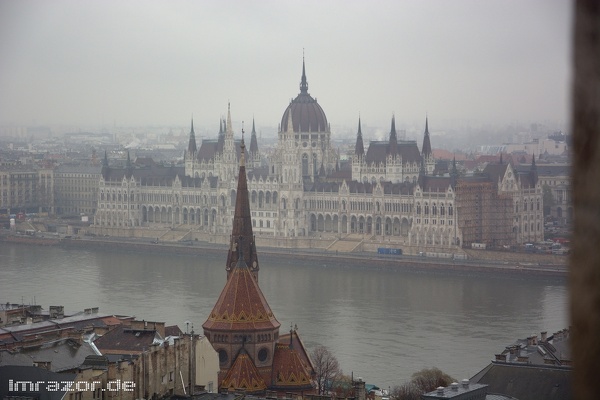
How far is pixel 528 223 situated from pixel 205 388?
89.7 feet

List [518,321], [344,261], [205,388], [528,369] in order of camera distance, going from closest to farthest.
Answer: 1. [205,388]
2. [528,369]
3. [518,321]
4. [344,261]

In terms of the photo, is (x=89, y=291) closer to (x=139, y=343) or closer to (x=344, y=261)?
(x=344, y=261)

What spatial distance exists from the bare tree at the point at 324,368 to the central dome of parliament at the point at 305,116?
81.0 feet

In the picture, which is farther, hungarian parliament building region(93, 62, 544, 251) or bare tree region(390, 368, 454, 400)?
hungarian parliament building region(93, 62, 544, 251)

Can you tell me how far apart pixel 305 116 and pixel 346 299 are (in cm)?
1624

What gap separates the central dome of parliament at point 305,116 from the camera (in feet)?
131

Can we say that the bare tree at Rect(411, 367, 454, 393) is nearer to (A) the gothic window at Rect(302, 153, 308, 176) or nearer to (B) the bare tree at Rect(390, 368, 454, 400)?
(B) the bare tree at Rect(390, 368, 454, 400)

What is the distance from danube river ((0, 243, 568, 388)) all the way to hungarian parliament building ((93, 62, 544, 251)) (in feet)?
11.1

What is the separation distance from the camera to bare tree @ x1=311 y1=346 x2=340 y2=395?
11906mm

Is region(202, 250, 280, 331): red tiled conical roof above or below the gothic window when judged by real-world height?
below

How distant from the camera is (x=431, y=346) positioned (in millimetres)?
17531

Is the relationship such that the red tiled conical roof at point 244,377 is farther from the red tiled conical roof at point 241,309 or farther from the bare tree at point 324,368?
the bare tree at point 324,368

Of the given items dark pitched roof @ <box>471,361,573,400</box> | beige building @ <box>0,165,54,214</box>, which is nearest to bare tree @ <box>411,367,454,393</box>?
dark pitched roof @ <box>471,361,573,400</box>

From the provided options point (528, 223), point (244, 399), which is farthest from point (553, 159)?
point (244, 399)
